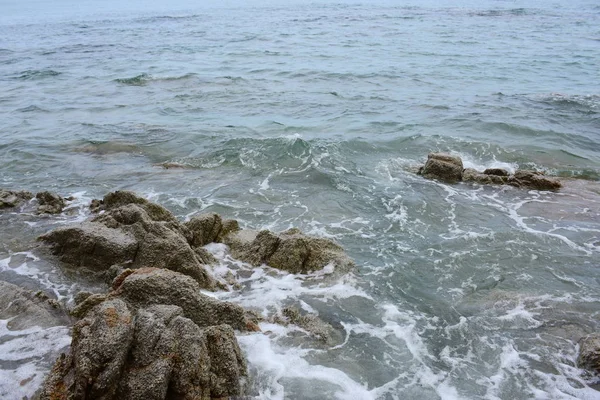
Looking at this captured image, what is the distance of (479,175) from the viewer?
1413 centimetres

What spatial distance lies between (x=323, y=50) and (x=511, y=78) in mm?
15108

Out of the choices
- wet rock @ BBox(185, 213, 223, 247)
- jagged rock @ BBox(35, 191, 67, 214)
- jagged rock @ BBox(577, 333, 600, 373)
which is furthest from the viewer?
jagged rock @ BBox(35, 191, 67, 214)

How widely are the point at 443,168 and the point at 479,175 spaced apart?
3.48ft

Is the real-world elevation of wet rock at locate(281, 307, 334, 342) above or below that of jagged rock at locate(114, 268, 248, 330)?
below

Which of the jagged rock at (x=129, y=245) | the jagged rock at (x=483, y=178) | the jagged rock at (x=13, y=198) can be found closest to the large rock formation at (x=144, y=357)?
the jagged rock at (x=129, y=245)

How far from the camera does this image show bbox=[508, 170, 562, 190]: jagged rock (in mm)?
13492

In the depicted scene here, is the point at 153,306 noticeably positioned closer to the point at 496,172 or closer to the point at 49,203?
the point at 49,203

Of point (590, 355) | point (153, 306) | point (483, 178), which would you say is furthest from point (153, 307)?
point (483, 178)

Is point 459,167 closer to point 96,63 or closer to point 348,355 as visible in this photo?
point 348,355

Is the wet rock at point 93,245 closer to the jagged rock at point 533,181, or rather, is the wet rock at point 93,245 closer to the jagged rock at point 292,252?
the jagged rock at point 292,252

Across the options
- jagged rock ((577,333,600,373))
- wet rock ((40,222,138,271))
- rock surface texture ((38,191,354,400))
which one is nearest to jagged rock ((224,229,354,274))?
rock surface texture ((38,191,354,400))

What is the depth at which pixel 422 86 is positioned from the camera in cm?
2564

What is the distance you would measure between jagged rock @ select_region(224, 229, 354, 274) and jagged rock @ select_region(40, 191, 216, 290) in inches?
35.4

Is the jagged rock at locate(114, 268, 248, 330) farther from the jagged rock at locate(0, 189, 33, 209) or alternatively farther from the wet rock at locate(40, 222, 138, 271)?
the jagged rock at locate(0, 189, 33, 209)
